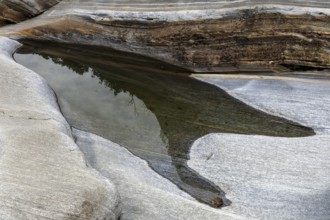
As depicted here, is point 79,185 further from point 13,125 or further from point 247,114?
point 247,114

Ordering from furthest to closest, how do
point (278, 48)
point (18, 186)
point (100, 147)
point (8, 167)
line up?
point (278, 48)
point (100, 147)
point (8, 167)
point (18, 186)

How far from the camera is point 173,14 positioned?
53.2 ft

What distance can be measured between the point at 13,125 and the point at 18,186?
2692 mm

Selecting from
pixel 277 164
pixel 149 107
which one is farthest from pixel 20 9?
pixel 277 164

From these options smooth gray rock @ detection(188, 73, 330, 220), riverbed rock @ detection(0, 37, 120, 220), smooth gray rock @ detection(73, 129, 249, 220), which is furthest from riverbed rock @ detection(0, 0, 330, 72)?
riverbed rock @ detection(0, 37, 120, 220)

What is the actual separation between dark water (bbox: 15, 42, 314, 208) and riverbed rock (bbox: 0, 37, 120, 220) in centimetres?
192

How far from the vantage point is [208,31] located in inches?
614

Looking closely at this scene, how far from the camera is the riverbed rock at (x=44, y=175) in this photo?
7738 mm

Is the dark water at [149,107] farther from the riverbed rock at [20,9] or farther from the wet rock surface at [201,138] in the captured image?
the riverbed rock at [20,9]

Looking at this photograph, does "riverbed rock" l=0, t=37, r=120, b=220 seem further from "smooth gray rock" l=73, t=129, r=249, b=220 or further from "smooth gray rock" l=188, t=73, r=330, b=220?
"smooth gray rock" l=188, t=73, r=330, b=220

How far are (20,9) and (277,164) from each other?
13.5m

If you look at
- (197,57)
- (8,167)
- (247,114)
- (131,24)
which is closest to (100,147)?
(8,167)

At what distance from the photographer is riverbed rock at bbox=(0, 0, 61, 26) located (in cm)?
1870

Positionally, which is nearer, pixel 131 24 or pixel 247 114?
pixel 247 114
